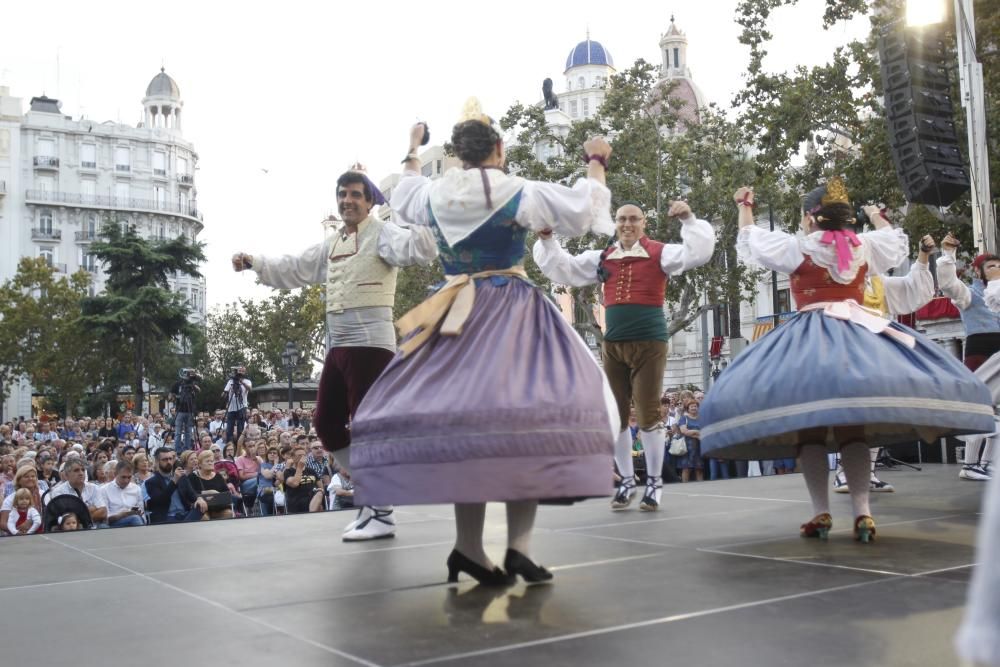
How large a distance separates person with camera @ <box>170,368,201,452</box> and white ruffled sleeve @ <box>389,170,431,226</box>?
13914 millimetres

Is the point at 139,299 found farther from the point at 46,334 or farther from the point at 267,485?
the point at 267,485

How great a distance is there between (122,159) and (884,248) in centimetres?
7315

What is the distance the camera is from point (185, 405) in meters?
17.7

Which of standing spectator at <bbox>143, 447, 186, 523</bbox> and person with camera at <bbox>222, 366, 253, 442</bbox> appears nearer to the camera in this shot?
standing spectator at <bbox>143, 447, 186, 523</bbox>

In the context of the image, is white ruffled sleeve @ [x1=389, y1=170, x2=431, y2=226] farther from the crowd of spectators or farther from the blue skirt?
the crowd of spectators

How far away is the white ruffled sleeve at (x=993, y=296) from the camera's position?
726 cm

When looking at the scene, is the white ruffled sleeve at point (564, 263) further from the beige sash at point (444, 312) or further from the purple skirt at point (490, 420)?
the purple skirt at point (490, 420)

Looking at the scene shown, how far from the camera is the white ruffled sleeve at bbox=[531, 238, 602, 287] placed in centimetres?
599

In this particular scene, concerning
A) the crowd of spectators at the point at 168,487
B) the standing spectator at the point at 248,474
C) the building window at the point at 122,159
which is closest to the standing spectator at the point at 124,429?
the crowd of spectators at the point at 168,487

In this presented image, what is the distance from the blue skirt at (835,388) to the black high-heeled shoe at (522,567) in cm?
127

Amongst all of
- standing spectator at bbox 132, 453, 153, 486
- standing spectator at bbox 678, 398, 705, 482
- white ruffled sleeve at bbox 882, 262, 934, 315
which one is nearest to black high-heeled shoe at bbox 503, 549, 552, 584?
white ruffled sleeve at bbox 882, 262, 934, 315

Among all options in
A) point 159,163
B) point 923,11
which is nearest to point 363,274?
point 923,11

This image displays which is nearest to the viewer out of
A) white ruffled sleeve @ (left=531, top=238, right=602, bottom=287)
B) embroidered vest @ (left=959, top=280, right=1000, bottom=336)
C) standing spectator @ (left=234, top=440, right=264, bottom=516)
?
white ruffled sleeve @ (left=531, top=238, right=602, bottom=287)

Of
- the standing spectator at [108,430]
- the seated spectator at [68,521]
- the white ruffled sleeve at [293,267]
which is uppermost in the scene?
the white ruffled sleeve at [293,267]
